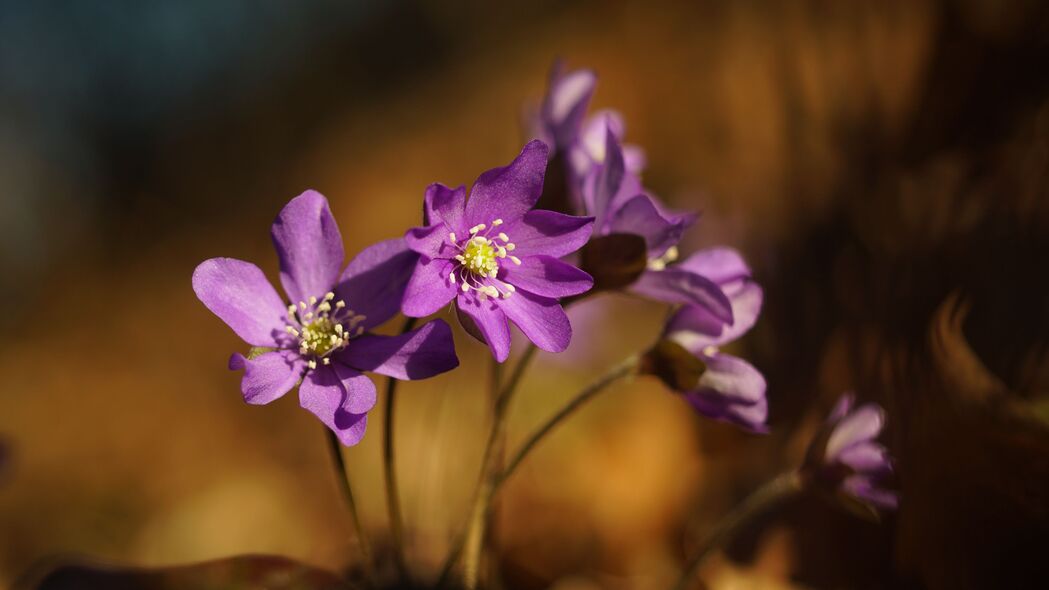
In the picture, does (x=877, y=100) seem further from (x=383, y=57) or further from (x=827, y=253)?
(x=383, y=57)

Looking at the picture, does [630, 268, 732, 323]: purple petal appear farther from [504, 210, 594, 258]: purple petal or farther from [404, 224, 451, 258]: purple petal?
[404, 224, 451, 258]: purple petal

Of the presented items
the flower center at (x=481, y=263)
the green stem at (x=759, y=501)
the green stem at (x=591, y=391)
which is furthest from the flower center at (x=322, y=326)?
the green stem at (x=759, y=501)

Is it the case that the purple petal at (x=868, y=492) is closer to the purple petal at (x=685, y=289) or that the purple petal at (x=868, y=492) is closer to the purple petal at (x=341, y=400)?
the purple petal at (x=685, y=289)

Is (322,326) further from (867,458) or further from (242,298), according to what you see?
(867,458)

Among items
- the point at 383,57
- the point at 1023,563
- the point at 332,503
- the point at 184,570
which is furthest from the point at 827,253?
the point at 383,57

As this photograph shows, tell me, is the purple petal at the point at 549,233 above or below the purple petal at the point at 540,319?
above

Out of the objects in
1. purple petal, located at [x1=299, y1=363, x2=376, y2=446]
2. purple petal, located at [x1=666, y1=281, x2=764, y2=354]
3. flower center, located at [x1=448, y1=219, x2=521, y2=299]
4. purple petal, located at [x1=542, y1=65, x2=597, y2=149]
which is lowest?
purple petal, located at [x1=666, y1=281, x2=764, y2=354]

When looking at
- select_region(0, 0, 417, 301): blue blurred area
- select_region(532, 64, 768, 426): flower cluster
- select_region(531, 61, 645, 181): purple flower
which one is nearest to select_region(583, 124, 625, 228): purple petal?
select_region(532, 64, 768, 426): flower cluster
